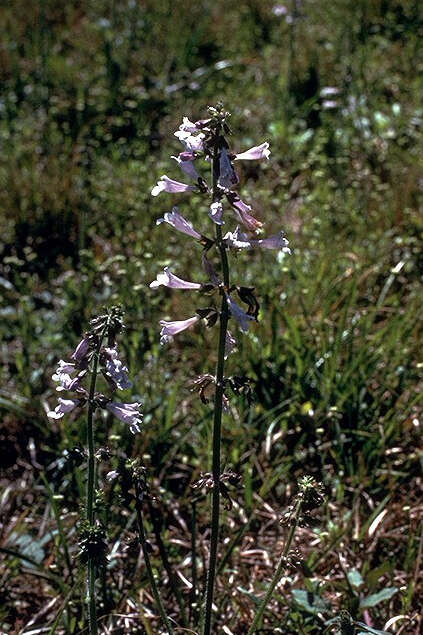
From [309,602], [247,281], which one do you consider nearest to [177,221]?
[309,602]

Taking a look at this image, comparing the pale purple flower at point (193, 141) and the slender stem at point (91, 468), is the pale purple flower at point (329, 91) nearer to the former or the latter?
the pale purple flower at point (193, 141)

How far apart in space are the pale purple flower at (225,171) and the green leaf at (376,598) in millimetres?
1526

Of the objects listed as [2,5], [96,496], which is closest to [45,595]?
[96,496]

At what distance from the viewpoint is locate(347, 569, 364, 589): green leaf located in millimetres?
2859

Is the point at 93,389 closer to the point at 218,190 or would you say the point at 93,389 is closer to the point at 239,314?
the point at 239,314

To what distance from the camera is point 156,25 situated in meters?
7.41

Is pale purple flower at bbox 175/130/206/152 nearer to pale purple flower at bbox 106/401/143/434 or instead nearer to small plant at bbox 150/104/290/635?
small plant at bbox 150/104/290/635

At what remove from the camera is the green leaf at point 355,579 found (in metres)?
2.86

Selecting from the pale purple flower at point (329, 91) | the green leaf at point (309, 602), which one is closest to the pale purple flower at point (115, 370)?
the green leaf at point (309, 602)

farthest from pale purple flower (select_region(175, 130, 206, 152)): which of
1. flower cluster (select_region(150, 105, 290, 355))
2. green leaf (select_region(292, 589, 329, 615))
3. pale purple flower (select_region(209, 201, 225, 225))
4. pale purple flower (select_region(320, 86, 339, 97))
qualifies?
pale purple flower (select_region(320, 86, 339, 97))

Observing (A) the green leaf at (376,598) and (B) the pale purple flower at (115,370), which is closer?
(B) the pale purple flower at (115,370)

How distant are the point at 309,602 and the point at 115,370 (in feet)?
3.85

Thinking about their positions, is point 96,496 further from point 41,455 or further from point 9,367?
point 9,367

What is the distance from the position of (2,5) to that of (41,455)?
5676 mm
